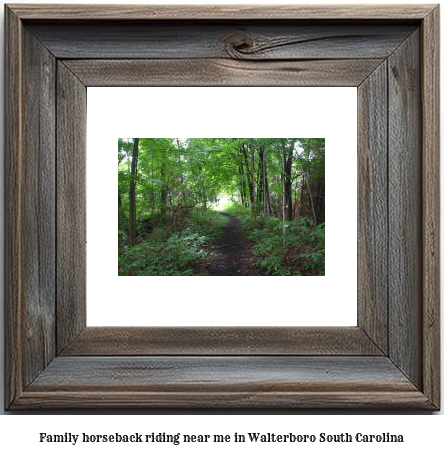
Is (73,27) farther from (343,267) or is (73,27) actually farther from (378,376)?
(378,376)

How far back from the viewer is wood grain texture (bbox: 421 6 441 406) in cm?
85

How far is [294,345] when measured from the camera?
88 centimetres

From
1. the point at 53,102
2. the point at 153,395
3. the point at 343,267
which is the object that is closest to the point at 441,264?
the point at 343,267

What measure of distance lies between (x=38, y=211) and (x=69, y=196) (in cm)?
7

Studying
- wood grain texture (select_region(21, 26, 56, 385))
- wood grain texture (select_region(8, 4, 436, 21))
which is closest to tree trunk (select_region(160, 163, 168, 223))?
wood grain texture (select_region(21, 26, 56, 385))

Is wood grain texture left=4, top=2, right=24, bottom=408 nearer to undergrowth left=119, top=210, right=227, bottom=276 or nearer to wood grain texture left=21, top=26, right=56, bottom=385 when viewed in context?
wood grain texture left=21, top=26, right=56, bottom=385

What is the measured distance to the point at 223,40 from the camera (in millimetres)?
867

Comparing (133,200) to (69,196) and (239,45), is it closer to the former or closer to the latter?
(69,196)

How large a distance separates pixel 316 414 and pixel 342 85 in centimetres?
70

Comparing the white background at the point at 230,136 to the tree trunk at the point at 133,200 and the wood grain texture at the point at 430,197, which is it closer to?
the tree trunk at the point at 133,200

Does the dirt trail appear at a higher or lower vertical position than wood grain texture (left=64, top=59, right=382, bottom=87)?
lower

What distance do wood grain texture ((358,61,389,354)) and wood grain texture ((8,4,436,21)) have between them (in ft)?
0.36

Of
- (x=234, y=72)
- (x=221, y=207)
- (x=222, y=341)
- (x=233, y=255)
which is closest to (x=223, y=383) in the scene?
(x=222, y=341)

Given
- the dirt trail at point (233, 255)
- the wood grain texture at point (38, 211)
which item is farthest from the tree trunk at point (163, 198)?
the wood grain texture at point (38, 211)
